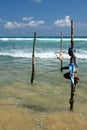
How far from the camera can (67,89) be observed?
17.8m

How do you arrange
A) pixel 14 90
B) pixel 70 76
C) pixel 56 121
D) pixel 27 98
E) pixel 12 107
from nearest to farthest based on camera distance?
pixel 56 121 → pixel 70 76 → pixel 12 107 → pixel 27 98 → pixel 14 90

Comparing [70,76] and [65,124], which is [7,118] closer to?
[65,124]

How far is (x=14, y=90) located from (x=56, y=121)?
6.07 meters

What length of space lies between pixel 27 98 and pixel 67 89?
3265 mm

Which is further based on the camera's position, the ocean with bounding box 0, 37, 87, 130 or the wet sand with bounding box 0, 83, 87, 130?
the ocean with bounding box 0, 37, 87, 130

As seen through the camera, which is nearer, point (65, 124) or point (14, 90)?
point (65, 124)

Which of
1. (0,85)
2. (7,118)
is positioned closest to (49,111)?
(7,118)

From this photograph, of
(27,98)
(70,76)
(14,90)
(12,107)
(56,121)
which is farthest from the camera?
(14,90)

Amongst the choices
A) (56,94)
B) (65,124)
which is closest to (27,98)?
(56,94)

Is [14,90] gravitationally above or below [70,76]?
below

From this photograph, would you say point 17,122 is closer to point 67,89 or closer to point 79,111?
point 79,111

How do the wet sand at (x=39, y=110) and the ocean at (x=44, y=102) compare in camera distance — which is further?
the ocean at (x=44, y=102)

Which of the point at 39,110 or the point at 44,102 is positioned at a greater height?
the point at 44,102

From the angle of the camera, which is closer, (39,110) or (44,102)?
(39,110)
